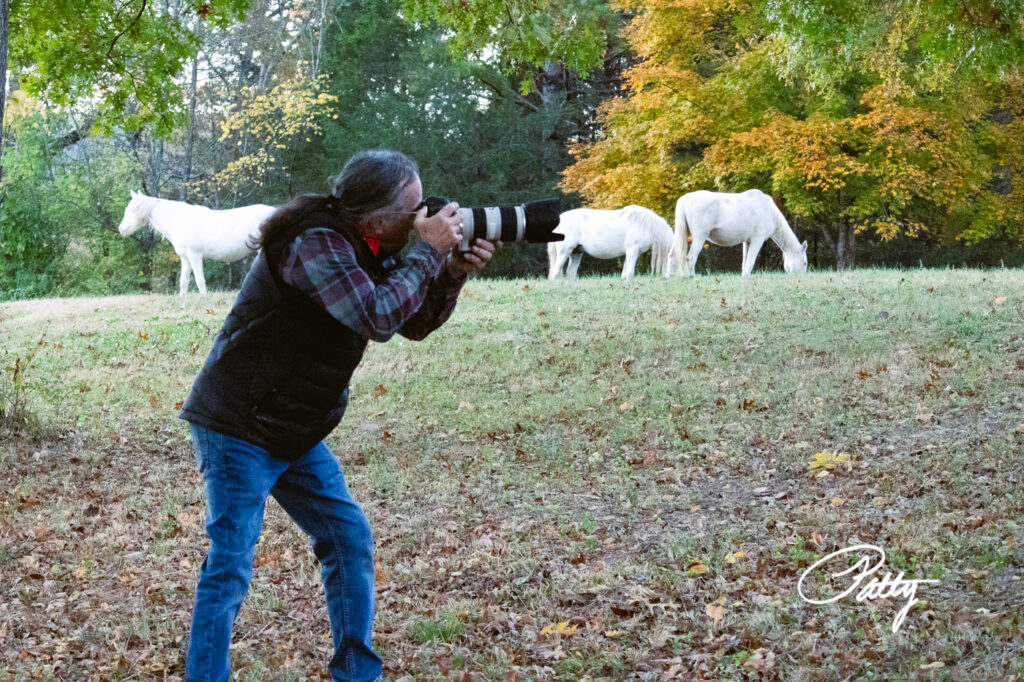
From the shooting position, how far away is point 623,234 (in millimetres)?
19516

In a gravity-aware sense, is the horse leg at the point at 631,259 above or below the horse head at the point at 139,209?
below

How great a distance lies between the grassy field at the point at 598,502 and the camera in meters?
4.72

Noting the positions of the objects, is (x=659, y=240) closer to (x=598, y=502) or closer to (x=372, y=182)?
(x=598, y=502)

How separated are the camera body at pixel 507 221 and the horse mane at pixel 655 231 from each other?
52.0 ft

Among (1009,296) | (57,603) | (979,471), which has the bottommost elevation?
(57,603)

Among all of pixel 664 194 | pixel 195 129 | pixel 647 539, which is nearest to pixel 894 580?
pixel 647 539

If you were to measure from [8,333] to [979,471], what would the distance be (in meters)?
13.1

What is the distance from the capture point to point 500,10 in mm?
10062

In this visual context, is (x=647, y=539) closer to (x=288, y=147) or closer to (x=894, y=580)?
(x=894, y=580)

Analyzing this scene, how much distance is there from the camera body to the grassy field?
2115 mm

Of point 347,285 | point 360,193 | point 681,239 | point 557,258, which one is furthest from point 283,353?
point 557,258

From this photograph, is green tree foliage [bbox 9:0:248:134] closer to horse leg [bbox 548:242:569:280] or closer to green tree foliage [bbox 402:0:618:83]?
green tree foliage [bbox 402:0:618:83]

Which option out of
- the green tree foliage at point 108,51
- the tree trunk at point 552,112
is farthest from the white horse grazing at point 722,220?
the tree trunk at point 552,112

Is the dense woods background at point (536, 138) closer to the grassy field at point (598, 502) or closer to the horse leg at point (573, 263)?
the horse leg at point (573, 263)
